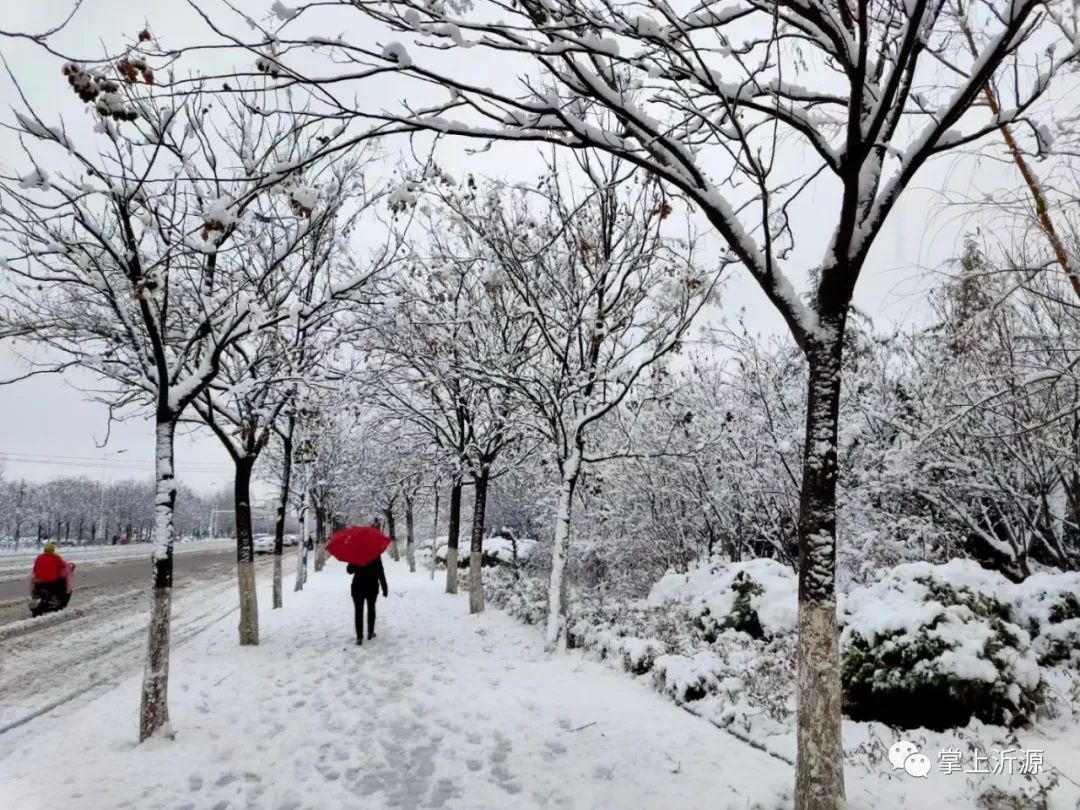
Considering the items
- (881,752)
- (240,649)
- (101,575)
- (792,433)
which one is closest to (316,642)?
(240,649)

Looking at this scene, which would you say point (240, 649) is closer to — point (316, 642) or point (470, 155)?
point (316, 642)

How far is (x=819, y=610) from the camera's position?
4.04 meters

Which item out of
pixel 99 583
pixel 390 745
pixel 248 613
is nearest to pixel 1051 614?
pixel 390 745

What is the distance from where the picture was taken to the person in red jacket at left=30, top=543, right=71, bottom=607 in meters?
14.0

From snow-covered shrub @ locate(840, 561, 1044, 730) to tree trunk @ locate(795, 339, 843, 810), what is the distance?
2.40 metres

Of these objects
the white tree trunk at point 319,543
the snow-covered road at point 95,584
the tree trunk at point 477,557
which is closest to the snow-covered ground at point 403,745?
the tree trunk at point 477,557

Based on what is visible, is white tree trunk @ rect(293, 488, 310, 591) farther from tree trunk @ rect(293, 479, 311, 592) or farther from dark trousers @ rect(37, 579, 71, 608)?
dark trousers @ rect(37, 579, 71, 608)

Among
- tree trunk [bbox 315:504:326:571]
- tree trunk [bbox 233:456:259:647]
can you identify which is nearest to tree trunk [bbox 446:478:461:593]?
tree trunk [bbox 233:456:259:647]

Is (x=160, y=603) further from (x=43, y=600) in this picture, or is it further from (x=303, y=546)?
(x=303, y=546)

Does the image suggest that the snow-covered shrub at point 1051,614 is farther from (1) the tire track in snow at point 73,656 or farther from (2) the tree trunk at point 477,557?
(1) the tire track in snow at point 73,656

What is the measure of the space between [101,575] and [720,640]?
25.9 metres

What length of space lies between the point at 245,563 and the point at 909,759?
958 centimetres

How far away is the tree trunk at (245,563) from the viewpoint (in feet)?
33.6

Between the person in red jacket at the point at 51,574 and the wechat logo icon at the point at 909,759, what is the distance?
16.2 m
